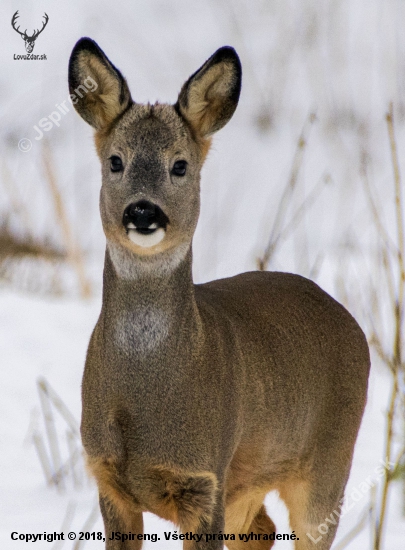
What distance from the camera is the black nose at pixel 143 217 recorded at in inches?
150

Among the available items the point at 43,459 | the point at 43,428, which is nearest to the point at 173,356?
the point at 43,459

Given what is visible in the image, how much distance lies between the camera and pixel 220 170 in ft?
43.0

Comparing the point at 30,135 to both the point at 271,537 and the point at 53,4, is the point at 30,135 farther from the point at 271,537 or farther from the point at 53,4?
the point at 271,537

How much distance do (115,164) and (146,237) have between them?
406 millimetres

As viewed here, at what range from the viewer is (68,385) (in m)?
7.11

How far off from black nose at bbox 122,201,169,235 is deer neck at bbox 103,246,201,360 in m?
0.24

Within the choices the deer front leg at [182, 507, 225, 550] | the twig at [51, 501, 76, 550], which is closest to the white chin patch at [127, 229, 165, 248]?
the deer front leg at [182, 507, 225, 550]

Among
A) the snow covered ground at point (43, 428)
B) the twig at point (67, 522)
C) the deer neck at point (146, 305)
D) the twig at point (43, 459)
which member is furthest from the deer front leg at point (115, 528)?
the twig at point (43, 459)

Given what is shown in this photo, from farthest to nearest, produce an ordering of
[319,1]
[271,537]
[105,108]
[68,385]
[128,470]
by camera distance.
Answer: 1. [319,1]
2. [68,385]
3. [271,537]
4. [105,108]
5. [128,470]

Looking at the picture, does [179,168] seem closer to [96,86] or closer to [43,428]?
[96,86]

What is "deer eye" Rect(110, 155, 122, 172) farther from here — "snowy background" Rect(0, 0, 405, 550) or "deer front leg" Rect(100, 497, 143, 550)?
"snowy background" Rect(0, 0, 405, 550)

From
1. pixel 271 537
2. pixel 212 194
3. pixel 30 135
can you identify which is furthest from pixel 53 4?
pixel 271 537

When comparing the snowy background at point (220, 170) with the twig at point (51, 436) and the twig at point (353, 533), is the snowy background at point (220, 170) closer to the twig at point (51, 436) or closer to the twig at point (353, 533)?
the twig at point (51, 436)

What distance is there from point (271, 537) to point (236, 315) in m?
1.21
